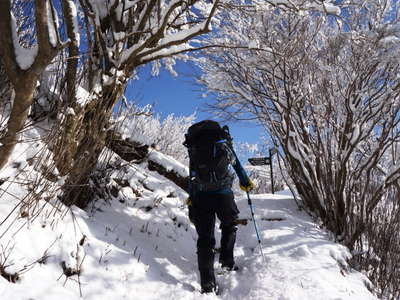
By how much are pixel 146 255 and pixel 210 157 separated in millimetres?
1098

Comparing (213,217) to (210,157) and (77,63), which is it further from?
(77,63)

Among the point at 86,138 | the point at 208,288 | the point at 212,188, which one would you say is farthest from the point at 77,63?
the point at 208,288

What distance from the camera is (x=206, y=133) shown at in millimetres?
2832

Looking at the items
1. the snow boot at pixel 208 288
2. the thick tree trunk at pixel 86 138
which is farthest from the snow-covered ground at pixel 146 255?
the thick tree trunk at pixel 86 138

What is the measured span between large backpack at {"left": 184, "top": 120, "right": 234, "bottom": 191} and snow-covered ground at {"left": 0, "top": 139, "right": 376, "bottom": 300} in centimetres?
83

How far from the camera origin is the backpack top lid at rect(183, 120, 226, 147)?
2.82 metres

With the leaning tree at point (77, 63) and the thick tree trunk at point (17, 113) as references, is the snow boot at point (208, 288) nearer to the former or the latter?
the leaning tree at point (77, 63)

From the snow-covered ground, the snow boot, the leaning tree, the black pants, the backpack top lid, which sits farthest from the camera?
the backpack top lid

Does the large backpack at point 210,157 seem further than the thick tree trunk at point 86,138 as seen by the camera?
Yes

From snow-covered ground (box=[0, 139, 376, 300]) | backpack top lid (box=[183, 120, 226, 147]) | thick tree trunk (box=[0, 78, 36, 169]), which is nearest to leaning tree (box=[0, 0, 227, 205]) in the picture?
thick tree trunk (box=[0, 78, 36, 169])

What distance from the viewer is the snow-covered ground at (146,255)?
68.9 inches

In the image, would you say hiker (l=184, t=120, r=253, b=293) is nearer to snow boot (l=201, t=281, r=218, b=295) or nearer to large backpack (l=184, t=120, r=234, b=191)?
large backpack (l=184, t=120, r=234, b=191)

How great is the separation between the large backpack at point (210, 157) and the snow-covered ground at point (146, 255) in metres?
0.83

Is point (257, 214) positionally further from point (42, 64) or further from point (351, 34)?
point (42, 64)
